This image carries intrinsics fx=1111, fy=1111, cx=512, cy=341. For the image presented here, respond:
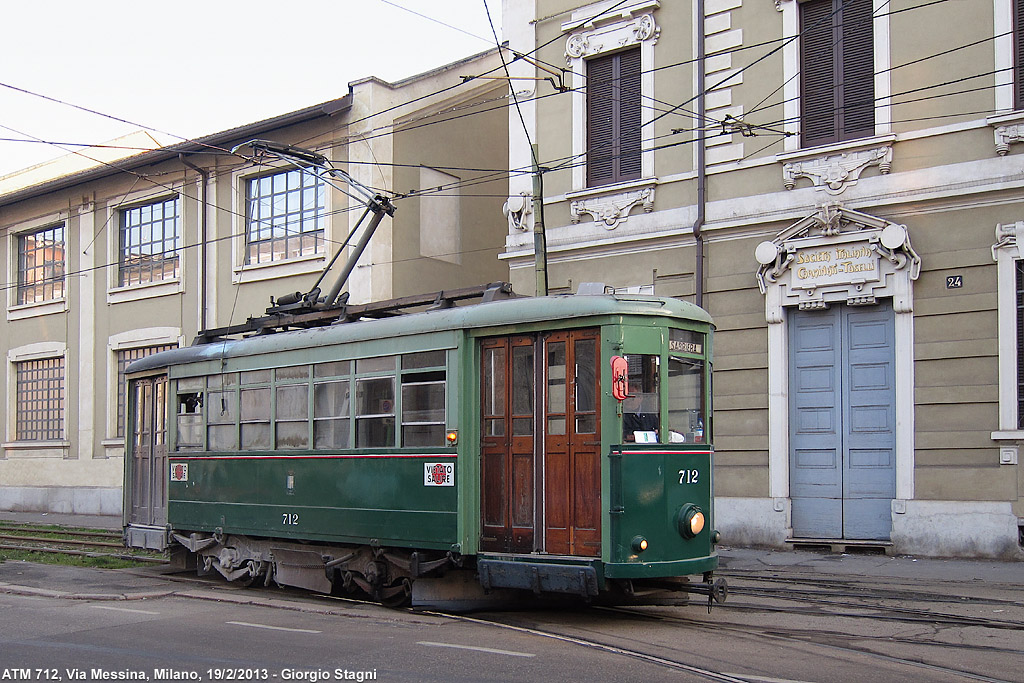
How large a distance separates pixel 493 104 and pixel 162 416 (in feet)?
35.8

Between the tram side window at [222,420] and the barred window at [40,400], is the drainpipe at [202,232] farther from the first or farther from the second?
the tram side window at [222,420]

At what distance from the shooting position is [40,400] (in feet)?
90.3

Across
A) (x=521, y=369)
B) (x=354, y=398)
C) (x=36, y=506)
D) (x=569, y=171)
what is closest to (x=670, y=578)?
(x=521, y=369)

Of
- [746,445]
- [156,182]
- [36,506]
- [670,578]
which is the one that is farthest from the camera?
[36,506]

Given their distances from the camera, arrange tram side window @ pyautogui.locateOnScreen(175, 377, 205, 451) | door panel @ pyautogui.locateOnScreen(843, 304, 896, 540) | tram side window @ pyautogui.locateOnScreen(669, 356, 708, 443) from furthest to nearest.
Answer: door panel @ pyautogui.locateOnScreen(843, 304, 896, 540), tram side window @ pyautogui.locateOnScreen(175, 377, 205, 451), tram side window @ pyautogui.locateOnScreen(669, 356, 708, 443)

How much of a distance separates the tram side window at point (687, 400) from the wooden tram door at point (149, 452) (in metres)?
7.48

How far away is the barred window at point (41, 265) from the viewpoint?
27297 mm

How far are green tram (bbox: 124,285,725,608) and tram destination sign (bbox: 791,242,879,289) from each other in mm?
5356

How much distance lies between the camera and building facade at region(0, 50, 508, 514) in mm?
21188

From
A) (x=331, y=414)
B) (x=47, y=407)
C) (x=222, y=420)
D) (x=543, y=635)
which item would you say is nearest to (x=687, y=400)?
(x=543, y=635)

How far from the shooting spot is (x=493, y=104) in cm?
2284

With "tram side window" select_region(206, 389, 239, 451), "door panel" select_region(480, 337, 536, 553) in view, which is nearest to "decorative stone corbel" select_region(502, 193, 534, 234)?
"tram side window" select_region(206, 389, 239, 451)

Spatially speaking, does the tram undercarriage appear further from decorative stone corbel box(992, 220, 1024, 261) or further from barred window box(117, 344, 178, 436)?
barred window box(117, 344, 178, 436)

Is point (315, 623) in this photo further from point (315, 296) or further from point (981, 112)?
point (981, 112)
